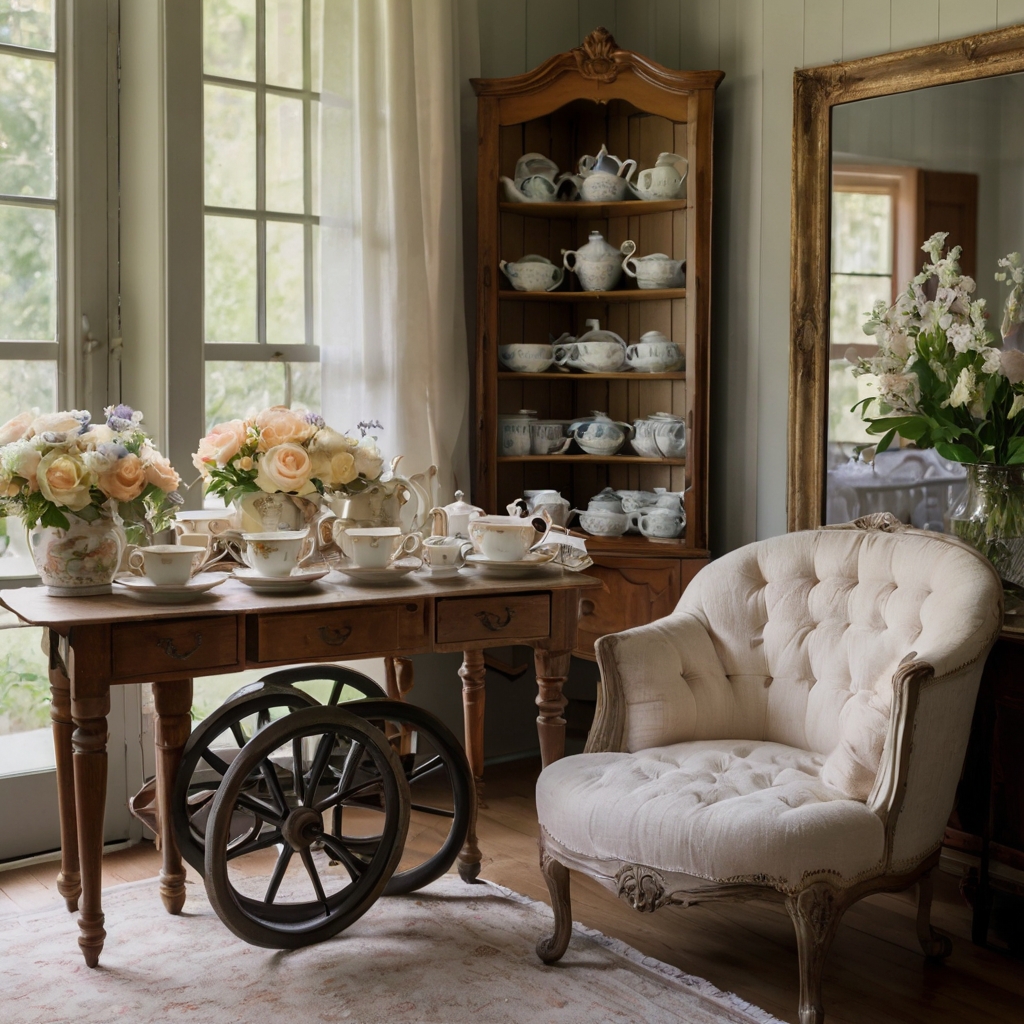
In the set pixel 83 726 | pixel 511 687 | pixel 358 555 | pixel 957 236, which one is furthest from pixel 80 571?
pixel 957 236

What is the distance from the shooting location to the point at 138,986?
238 cm

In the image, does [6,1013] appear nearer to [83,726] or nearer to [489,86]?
[83,726]

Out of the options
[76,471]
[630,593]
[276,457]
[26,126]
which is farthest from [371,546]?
A: [26,126]

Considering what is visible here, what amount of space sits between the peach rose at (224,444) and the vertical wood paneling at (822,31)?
6.10 ft

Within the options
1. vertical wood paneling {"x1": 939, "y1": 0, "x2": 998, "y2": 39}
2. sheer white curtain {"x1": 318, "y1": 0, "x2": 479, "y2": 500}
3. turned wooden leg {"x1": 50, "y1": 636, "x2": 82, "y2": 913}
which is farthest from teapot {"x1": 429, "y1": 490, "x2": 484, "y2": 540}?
vertical wood paneling {"x1": 939, "y1": 0, "x2": 998, "y2": 39}

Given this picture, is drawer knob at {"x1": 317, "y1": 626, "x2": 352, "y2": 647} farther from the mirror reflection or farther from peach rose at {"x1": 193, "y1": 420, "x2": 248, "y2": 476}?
the mirror reflection

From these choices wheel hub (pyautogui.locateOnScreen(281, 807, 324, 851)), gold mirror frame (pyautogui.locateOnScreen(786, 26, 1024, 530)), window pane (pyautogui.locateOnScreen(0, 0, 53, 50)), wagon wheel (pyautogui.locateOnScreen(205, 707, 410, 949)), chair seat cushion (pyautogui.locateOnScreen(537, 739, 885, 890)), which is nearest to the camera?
chair seat cushion (pyautogui.locateOnScreen(537, 739, 885, 890))

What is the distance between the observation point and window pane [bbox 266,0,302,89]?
335 centimetres

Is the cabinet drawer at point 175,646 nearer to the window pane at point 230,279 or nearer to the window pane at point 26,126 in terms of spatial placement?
the window pane at point 230,279

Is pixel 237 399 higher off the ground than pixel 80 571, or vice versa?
pixel 237 399

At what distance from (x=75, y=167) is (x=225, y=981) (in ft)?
6.53

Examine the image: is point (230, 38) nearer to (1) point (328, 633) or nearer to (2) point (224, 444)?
(2) point (224, 444)

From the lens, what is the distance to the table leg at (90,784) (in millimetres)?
2316

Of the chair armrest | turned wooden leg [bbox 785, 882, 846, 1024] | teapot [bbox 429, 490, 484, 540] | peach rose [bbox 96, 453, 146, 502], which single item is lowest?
turned wooden leg [bbox 785, 882, 846, 1024]
